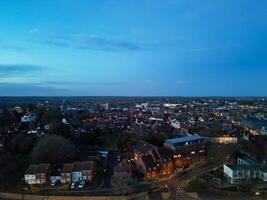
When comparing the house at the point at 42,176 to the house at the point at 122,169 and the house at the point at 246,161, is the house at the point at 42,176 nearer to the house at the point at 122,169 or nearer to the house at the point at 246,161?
the house at the point at 122,169

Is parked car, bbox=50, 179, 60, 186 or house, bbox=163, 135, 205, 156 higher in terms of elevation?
house, bbox=163, 135, 205, 156

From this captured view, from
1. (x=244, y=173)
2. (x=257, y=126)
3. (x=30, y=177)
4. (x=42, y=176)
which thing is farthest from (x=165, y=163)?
(x=257, y=126)

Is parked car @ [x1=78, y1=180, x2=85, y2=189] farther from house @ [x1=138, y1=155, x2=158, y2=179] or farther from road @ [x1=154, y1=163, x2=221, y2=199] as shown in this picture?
road @ [x1=154, y1=163, x2=221, y2=199]

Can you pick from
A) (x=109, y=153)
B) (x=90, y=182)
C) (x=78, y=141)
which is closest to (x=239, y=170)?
(x=90, y=182)

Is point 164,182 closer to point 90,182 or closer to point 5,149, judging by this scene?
point 90,182

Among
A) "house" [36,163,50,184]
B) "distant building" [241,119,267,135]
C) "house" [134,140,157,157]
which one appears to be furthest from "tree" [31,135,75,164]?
"distant building" [241,119,267,135]

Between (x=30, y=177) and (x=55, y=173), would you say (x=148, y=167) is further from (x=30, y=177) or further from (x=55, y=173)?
(x=30, y=177)
